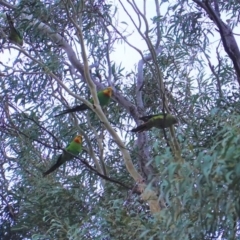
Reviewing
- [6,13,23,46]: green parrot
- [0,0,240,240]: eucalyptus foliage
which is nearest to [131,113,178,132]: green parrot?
[0,0,240,240]: eucalyptus foliage

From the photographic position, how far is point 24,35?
3824 mm

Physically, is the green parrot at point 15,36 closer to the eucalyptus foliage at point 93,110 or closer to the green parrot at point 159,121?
the eucalyptus foliage at point 93,110

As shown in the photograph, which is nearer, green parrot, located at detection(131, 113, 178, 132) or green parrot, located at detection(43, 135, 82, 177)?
green parrot, located at detection(131, 113, 178, 132)

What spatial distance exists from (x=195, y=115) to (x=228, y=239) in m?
1.59

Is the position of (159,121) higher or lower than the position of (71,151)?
lower

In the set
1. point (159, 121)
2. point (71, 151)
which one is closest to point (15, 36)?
point (71, 151)

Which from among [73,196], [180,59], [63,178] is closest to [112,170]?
[63,178]

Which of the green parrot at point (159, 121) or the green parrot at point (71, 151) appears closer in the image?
the green parrot at point (159, 121)

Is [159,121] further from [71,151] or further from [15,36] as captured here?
[15,36]

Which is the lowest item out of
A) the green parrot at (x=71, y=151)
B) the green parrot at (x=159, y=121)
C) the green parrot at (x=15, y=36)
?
the green parrot at (x=159, y=121)

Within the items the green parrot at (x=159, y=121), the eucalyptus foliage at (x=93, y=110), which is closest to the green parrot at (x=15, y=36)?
the eucalyptus foliage at (x=93, y=110)

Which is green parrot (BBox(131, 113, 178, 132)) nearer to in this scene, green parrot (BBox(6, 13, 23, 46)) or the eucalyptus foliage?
the eucalyptus foliage

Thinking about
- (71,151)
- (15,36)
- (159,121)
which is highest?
(15,36)

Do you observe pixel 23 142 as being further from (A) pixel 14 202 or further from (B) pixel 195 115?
(B) pixel 195 115
